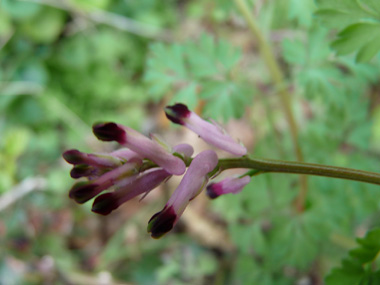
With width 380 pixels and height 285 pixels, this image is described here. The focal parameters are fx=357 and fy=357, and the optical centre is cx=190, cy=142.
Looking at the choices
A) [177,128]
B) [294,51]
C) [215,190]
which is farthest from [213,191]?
[177,128]

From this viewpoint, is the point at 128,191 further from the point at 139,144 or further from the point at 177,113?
the point at 177,113

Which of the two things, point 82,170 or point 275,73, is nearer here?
point 82,170

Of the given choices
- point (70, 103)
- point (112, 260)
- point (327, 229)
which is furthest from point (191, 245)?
point (70, 103)

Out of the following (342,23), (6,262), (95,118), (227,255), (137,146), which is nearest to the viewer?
(137,146)

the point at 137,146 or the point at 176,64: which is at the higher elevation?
the point at 137,146

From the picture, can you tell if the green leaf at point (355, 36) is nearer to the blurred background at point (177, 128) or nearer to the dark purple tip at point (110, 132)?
the blurred background at point (177, 128)

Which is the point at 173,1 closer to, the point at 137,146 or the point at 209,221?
the point at 209,221

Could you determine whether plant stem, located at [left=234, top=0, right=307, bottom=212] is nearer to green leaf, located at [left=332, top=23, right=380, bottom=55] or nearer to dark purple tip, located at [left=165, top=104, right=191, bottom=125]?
green leaf, located at [left=332, top=23, right=380, bottom=55]
